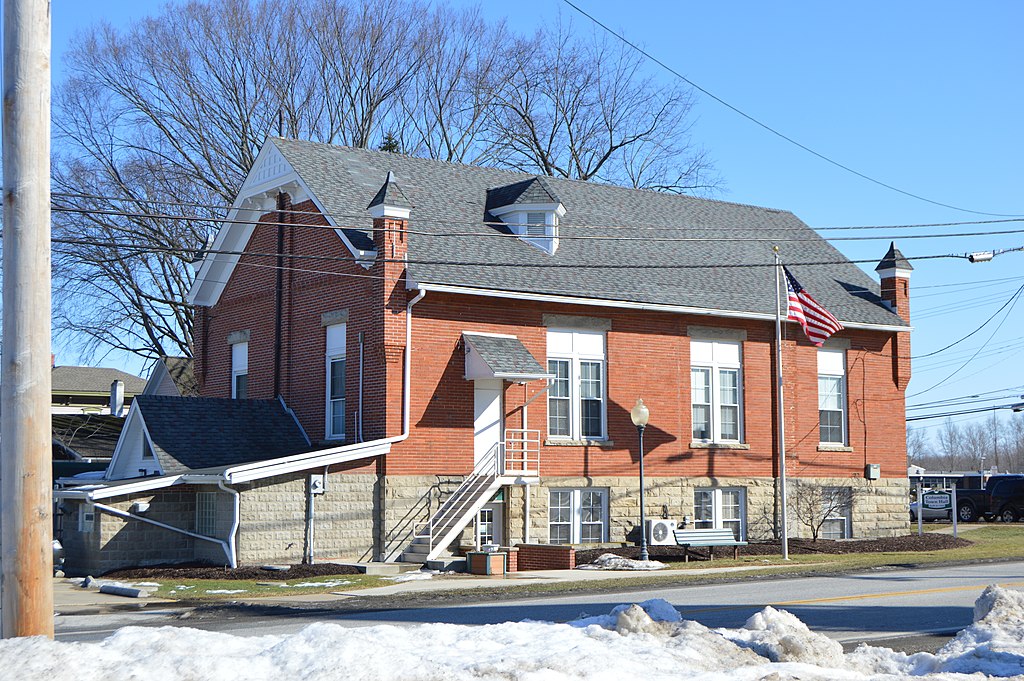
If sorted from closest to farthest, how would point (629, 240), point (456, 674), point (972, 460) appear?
point (456, 674) < point (629, 240) < point (972, 460)

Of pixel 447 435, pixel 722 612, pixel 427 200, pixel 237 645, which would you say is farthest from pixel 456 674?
pixel 427 200

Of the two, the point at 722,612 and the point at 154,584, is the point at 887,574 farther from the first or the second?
the point at 154,584

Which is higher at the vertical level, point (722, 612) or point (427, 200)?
point (427, 200)

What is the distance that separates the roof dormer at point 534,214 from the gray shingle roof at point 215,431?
24.7ft

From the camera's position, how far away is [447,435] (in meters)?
26.9

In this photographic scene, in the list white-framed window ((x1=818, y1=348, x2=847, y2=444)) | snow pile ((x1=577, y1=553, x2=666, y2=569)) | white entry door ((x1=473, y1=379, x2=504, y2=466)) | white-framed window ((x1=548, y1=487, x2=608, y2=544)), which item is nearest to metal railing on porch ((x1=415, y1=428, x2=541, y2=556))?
white entry door ((x1=473, y1=379, x2=504, y2=466))

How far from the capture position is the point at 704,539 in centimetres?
2748

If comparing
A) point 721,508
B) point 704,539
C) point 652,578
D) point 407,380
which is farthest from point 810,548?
point 407,380

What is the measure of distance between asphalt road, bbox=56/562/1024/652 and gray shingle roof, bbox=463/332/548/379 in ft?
24.5

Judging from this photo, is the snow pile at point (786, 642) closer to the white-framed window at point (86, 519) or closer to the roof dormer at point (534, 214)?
the white-framed window at point (86, 519)

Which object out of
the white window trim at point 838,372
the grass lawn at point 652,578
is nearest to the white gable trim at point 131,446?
the grass lawn at point 652,578

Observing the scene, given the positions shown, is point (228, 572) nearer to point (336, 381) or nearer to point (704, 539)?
point (336, 381)

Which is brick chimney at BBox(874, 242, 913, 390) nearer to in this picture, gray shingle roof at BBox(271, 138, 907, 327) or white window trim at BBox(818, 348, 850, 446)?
gray shingle roof at BBox(271, 138, 907, 327)

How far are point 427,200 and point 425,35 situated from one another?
856 inches
